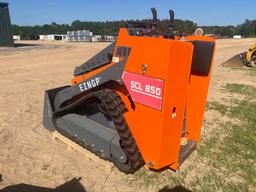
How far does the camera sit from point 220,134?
5.37 m

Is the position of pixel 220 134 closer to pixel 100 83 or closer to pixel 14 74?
pixel 100 83

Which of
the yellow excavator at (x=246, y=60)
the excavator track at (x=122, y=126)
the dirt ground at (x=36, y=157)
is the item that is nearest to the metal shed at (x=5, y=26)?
the dirt ground at (x=36, y=157)

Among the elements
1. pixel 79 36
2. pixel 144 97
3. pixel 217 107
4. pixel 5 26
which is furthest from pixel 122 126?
pixel 79 36

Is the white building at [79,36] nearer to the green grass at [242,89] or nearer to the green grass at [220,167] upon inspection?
the green grass at [242,89]

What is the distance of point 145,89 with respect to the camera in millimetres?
3230

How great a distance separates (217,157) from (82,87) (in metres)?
2.51

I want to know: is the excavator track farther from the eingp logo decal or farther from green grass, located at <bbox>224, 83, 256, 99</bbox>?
green grass, located at <bbox>224, 83, 256, 99</bbox>

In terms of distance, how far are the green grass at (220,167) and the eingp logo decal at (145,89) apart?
1237 millimetres

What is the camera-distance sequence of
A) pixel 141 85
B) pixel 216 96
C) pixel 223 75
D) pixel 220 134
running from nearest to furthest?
1. pixel 141 85
2. pixel 220 134
3. pixel 216 96
4. pixel 223 75

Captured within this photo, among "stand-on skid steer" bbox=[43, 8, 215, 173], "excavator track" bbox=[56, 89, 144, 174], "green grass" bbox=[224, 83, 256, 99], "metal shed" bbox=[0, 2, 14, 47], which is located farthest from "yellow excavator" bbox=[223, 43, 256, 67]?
"metal shed" bbox=[0, 2, 14, 47]

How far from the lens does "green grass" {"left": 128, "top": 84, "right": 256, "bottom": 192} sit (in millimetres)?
3695

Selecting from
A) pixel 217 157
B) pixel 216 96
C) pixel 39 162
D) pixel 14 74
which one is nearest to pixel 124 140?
pixel 39 162

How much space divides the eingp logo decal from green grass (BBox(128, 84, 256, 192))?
124 centimetres

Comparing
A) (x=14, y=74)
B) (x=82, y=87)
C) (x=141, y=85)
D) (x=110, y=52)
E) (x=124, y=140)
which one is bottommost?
(x=14, y=74)
